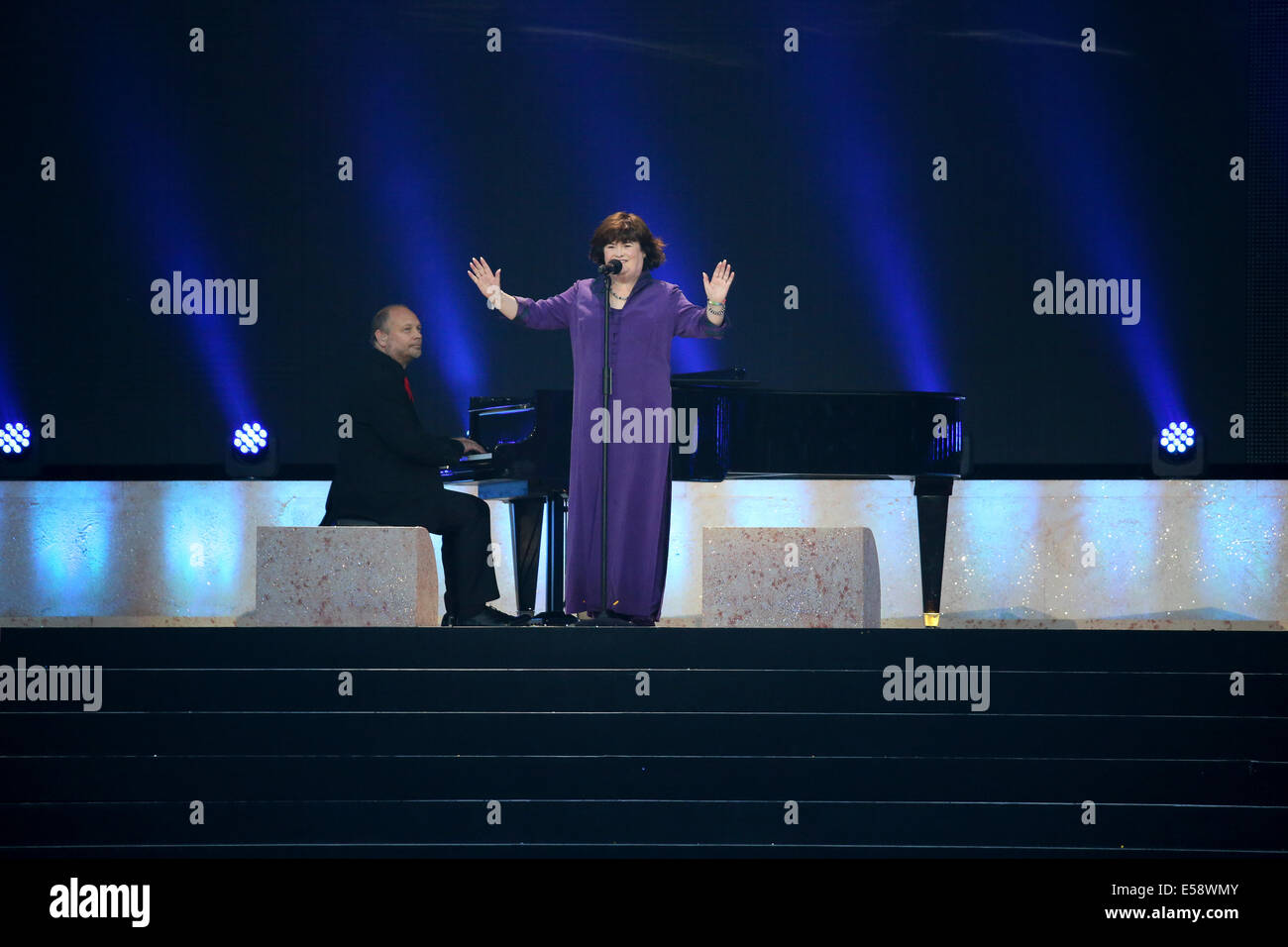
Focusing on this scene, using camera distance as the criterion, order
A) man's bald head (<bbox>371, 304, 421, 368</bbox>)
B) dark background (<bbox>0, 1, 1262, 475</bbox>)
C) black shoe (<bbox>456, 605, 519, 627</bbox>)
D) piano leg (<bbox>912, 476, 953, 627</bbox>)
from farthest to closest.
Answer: dark background (<bbox>0, 1, 1262, 475</bbox>) < piano leg (<bbox>912, 476, 953, 627</bbox>) < man's bald head (<bbox>371, 304, 421, 368</bbox>) < black shoe (<bbox>456, 605, 519, 627</bbox>)

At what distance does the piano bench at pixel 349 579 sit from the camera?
17.0 ft

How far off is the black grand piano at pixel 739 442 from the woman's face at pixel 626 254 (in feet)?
1.75

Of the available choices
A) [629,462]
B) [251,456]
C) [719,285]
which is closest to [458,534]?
[629,462]

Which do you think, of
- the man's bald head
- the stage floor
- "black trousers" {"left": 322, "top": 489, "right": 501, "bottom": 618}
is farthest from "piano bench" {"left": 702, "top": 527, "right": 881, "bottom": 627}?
the man's bald head

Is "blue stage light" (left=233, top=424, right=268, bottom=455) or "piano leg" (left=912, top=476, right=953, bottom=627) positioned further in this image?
"blue stage light" (left=233, top=424, right=268, bottom=455)

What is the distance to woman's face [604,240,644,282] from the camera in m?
5.94

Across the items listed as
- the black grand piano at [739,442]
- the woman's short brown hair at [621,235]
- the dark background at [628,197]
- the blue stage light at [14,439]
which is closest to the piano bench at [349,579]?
the black grand piano at [739,442]

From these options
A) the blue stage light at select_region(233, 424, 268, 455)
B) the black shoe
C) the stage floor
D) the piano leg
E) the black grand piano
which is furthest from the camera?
the blue stage light at select_region(233, 424, 268, 455)

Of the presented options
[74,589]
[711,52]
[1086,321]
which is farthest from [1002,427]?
[74,589]

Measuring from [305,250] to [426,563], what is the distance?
3394mm

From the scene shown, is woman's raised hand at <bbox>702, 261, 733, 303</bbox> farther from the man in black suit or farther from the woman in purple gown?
the man in black suit

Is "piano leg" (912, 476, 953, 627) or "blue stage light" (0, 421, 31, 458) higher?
"blue stage light" (0, 421, 31, 458)

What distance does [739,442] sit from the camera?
6340 millimetres

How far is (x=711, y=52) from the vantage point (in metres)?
8.21
